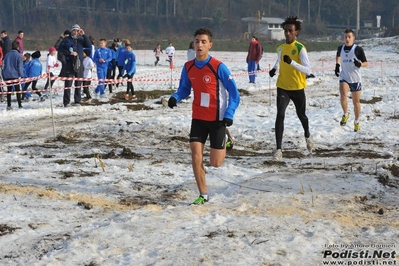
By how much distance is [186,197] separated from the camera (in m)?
6.94

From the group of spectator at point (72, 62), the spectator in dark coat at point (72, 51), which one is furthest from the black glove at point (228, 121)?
the spectator in dark coat at point (72, 51)

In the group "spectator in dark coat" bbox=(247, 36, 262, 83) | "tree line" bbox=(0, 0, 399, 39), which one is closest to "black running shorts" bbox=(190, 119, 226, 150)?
"spectator in dark coat" bbox=(247, 36, 262, 83)

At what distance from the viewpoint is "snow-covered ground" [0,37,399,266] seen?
16.2ft

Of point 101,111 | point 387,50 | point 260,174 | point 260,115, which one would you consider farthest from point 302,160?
point 387,50

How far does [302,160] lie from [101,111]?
723 centimetres

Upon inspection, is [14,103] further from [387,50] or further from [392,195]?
[387,50]

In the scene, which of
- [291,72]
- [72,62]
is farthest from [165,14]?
[291,72]

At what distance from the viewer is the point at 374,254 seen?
472 cm

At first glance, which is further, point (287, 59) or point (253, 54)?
point (253, 54)

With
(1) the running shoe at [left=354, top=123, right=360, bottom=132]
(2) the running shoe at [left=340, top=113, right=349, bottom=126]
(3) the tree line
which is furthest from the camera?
(3) the tree line

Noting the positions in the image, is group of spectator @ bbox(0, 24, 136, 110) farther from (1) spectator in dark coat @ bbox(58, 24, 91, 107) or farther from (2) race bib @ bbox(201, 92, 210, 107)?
(2) race bib @ bbox(201, 92, 210, 107)

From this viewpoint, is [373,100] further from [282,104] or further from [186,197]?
[186,197]

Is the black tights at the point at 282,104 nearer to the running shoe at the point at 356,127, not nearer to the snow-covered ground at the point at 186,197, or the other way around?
the snow-covered ground at the point at 186,197

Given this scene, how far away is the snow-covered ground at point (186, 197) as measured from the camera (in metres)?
4.94
